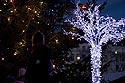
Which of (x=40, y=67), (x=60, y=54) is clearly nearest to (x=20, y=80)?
(x=40, y=67)

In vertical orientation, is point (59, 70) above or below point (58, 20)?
below

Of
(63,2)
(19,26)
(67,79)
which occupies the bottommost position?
(67,79)

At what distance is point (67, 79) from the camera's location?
1338cm

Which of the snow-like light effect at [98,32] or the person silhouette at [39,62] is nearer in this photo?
the person silhouette at [39,62]

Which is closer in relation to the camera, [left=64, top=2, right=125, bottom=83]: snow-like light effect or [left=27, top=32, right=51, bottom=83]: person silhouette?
[left=27, top=32, right=51, bottom=83]: person silhouette

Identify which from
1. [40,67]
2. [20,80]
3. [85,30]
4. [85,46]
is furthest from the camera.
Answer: [85,46]

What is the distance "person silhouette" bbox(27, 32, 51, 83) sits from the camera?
6.14 m

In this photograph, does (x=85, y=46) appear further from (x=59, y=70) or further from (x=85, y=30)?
(x=59, y=70)

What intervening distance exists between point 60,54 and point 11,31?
2237mm

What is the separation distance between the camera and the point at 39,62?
621 cm

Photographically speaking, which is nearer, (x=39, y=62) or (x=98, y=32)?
(x=39, y=62)

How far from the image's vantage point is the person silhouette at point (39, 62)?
614 cm

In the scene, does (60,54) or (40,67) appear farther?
(60,54)

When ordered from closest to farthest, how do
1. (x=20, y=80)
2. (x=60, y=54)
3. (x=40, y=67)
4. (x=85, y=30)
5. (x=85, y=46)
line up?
(x=40, y=67)
(x=20, y=80)
(x=60, y=54)
(x=85, y=30)
(x=85, y=46)
